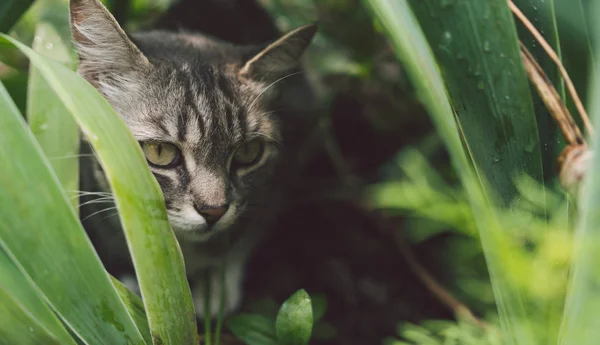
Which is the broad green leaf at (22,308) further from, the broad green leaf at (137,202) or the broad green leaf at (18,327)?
the broad green leaf at (137,202)

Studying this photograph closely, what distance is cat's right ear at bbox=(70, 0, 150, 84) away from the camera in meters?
0.91

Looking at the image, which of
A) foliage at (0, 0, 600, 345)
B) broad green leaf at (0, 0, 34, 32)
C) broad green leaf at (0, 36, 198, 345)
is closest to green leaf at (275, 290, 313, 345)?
foliage at (0, 0, 600, 345)

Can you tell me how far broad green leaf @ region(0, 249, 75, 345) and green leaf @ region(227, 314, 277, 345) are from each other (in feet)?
0.93

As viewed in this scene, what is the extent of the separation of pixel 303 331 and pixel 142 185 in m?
0.30

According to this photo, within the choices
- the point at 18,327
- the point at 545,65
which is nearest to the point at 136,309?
the point at 18,327

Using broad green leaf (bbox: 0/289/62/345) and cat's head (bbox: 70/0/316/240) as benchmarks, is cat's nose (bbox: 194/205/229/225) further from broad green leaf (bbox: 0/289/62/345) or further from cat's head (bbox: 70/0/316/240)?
broad green leaf (bbox: 0/289/62/345)

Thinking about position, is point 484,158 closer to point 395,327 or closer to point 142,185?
point 142,185

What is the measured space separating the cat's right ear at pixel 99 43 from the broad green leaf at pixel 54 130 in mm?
85

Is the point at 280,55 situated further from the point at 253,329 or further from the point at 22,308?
the point at 22,308

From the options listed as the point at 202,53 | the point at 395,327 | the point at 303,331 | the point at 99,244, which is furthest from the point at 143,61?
the point at 395,327

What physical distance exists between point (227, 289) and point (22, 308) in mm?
793

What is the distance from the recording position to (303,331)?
0.79 meters

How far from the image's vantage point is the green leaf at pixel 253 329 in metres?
0.88

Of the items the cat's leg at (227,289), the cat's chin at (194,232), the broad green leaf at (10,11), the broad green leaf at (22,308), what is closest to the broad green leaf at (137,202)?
the broad green leaf at (22,308)
